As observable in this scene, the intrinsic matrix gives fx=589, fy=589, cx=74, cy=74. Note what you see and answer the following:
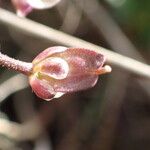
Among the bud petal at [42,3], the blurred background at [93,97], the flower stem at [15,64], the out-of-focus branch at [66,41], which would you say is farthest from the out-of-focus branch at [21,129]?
the flower stem at [15,64]

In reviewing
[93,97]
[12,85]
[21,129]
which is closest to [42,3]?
→ [12,85]

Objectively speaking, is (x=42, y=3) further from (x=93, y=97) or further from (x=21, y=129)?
(x=93, y=97)

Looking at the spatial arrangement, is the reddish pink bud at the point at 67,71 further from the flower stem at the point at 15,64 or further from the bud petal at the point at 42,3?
the bud petal at the point at 42,3

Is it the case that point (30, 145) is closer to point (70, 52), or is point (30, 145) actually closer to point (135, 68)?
point (135, 68)

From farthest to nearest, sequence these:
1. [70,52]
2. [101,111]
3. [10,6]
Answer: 1. [101,111]
2. [10,6]
3. [70,52]

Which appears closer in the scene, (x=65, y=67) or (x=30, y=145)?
(x=65, y=67)

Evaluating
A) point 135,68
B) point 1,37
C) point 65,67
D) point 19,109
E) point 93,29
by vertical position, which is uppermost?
point 93,29

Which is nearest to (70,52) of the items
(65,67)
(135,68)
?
(65,67)
